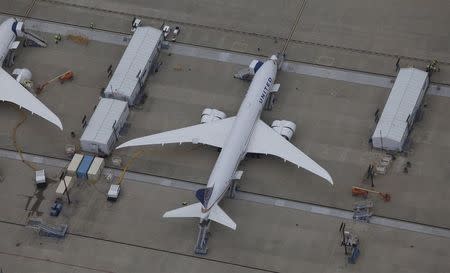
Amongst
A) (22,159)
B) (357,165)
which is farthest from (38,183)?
(357,165)

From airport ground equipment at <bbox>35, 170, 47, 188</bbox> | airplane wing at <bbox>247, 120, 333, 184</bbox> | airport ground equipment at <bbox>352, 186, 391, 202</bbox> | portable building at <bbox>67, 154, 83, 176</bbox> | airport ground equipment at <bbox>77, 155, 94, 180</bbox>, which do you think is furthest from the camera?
portable building at <bbox>67, 154, 83, 176</bbox>

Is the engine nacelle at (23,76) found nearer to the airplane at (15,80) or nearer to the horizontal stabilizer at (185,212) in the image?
the airplane at (15,80)

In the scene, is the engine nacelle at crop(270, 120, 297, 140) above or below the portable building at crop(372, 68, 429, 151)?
below

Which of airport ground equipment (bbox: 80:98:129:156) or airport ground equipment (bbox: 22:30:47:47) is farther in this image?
airport ground equipment (bbox: 22:30:47:47)

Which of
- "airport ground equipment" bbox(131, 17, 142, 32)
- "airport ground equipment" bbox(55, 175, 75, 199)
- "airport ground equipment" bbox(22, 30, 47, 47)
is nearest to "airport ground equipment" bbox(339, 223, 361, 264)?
"airport ground equipment" bbox(55, 175, 75, 199)

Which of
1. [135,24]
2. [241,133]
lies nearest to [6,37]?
[135,24]

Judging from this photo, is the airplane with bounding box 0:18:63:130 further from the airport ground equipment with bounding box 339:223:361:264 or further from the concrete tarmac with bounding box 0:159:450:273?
the airport ground equipment with bounding box 339:223:361:264
